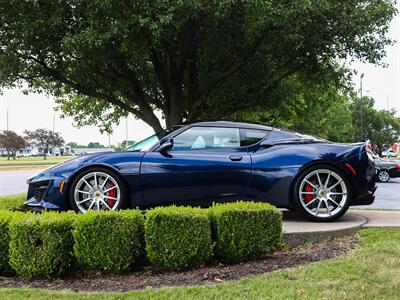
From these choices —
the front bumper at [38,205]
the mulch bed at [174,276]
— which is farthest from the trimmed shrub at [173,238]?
the front bumper at [38,205]

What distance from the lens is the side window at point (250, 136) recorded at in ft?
19.5

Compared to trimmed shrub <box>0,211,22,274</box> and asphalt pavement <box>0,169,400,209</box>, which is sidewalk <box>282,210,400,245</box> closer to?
trimmed shrub <box>0,211,22,274</box>

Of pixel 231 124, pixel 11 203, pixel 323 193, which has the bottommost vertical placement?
pixel 11 203

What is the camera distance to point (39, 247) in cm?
425

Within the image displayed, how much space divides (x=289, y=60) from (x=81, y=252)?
8.33m

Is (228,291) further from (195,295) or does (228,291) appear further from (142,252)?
(142,252)

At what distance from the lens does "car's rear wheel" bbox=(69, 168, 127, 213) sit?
558cm

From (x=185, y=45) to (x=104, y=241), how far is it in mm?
7036

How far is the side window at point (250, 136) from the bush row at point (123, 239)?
1.65 m

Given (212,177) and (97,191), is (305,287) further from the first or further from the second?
(97,191)

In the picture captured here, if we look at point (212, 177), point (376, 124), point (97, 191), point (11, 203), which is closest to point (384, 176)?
point (212, 177)

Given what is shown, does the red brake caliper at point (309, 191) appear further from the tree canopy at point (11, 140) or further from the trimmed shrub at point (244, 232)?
the tree canopy at point (11, 140)

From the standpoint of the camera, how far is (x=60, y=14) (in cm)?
852

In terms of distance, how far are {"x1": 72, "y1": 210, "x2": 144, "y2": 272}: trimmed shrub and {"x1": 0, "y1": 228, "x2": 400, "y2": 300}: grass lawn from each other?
56cm
